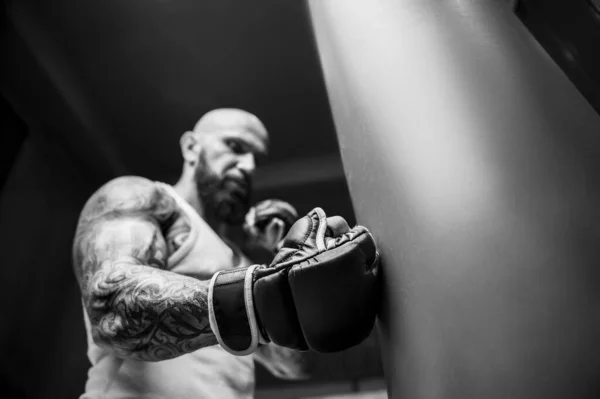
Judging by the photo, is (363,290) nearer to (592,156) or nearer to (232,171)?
(592,156)

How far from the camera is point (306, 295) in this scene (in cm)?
69

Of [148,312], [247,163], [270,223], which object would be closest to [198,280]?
[148,312]

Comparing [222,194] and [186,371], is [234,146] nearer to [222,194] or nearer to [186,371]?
[222,194]

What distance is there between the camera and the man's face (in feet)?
5.44

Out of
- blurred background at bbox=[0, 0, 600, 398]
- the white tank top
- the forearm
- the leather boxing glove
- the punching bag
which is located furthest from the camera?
blurred background at bbox=[0, 0, 600, 398]

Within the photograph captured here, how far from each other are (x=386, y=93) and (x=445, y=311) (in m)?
0.33

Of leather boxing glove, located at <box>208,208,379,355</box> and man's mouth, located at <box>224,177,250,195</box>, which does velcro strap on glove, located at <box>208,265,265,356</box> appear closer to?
leather boxing glove, located at <box>208,208,379,355</box>

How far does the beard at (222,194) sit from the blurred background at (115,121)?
0.50 m

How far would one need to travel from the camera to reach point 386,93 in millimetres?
787

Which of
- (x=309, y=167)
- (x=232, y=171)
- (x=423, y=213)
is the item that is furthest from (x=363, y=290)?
(x=309, y=167)

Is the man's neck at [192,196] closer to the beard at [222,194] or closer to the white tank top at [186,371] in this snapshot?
the beard at [222,194]

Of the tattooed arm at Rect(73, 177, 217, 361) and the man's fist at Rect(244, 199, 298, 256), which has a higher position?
the man's fist at Rect(244, 199, 298, 256)

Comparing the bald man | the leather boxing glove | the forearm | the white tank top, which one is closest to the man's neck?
the bald man

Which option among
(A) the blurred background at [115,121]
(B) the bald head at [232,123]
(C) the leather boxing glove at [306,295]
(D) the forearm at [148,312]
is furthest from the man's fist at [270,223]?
(C) the leather boxing glove at [306,295]
